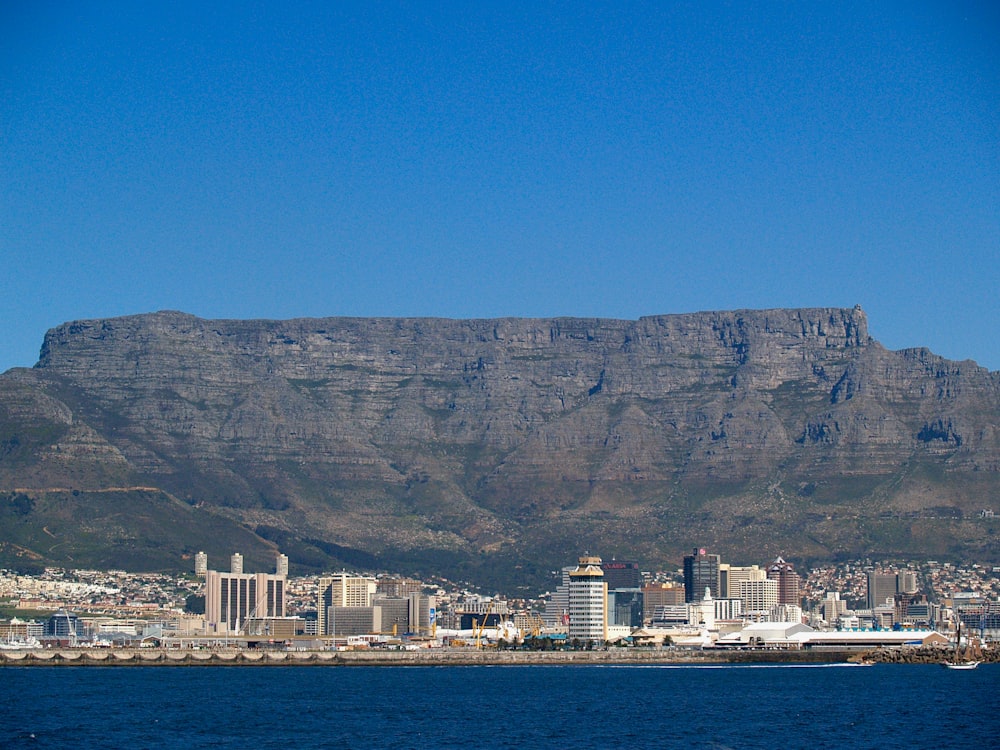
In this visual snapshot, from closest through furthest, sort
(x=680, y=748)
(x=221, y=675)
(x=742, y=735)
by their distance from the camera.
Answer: (x=680, y=748) < (x=742, y=735) < (x=221, y=675)

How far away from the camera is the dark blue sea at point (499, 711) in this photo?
376 ft

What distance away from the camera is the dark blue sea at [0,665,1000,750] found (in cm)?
11450

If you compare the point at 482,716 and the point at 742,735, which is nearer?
the point at 742,735

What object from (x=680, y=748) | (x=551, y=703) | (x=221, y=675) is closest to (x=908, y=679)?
(x=551, y=703)

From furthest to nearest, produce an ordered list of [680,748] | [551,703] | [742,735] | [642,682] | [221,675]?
[221,675]
[642,682]
[551,703]
[742,735]
[680,748]

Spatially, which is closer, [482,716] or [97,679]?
[482,716]

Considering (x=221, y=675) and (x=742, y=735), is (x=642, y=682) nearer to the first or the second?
(x=221, y=675)

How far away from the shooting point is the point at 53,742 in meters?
111

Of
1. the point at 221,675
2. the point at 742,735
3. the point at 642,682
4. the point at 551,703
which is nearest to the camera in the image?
the point at 742,735

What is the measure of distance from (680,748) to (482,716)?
2437 cm

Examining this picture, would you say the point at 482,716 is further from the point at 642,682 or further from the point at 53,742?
the point at 642,682

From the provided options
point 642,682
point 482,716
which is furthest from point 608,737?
point 642,682

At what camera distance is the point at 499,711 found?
13712 centimetres

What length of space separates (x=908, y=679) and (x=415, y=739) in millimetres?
77869
